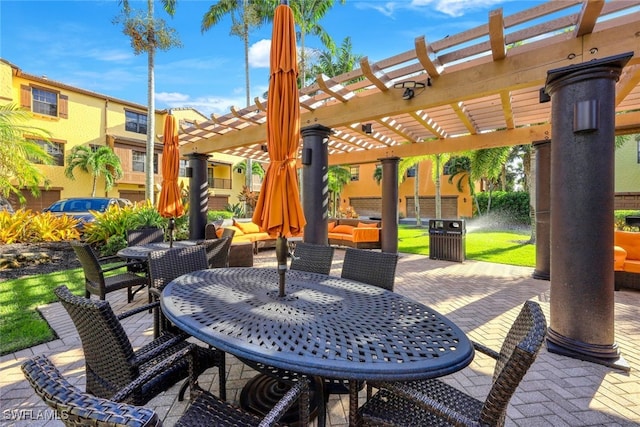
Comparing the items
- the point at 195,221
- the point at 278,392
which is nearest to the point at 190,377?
the point at 278,392

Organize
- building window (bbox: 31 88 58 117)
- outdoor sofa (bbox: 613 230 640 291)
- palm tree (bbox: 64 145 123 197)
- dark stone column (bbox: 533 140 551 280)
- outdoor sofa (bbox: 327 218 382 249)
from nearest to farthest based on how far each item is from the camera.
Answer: outdoor sofa (bbox: 613 230 640 291) → dark stone column (bbox: 533 140 551 280) → outdoor sofa (bbox: 327 218 382 249) → building window (bbox: 31 88 58 117) → palm tree (bbox: 64 145 123 197)

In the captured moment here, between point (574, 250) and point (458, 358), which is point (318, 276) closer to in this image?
point (458, 358)

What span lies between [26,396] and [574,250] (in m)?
4.80

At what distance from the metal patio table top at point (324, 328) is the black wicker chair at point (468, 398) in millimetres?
165

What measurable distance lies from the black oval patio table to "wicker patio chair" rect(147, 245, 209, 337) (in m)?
0.56

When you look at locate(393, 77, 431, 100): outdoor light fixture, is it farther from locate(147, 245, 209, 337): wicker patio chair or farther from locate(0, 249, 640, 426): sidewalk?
locate(147, 245, 209, 337): wicker patio chair

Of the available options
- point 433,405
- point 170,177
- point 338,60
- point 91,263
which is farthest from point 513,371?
point 338,60

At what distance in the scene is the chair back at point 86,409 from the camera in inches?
29.3

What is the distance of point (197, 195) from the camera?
841 centimetres

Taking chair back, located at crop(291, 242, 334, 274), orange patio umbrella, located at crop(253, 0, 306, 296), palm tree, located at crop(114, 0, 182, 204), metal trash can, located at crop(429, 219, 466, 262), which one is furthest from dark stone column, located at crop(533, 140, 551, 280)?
palm tree, located at crop(114, 0, 182, 204)

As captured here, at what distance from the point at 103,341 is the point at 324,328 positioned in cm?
118

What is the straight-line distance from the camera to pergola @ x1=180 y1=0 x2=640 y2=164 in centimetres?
304

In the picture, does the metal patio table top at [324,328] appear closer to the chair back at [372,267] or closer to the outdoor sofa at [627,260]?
the chair back at [372,267]

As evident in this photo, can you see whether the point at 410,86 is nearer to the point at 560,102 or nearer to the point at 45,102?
the point at 560,102
